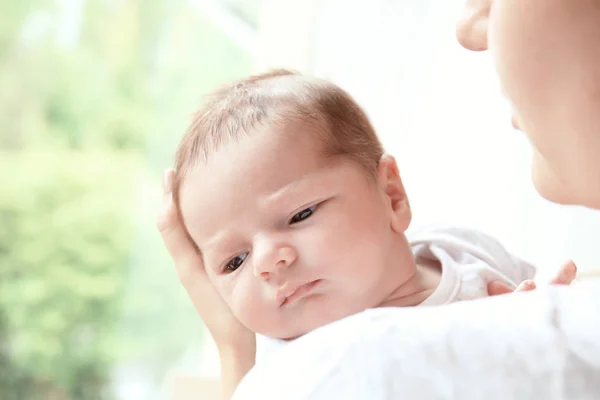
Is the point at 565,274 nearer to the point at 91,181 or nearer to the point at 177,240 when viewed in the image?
the point at 177,240

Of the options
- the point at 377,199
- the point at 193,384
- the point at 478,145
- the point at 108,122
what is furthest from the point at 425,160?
the point at 108,122

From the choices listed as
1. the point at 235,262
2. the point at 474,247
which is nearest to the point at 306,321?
the point at 235,262

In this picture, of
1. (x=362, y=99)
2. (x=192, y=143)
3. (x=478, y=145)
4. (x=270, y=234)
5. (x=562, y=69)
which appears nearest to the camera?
(x=562, y=69)

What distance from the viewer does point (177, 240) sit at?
3.82 ft

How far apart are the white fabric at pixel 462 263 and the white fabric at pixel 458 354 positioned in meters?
0.38

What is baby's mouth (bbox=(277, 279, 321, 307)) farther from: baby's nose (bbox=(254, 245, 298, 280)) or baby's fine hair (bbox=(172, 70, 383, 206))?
baby's fine hair (bbox=(172, 70, 383, 206))

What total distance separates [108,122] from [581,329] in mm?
2694

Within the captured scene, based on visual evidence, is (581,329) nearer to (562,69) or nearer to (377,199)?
(562,69)

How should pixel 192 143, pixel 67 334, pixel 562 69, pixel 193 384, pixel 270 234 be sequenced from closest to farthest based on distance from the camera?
pixel 562 69 → pixel 270 234 → pixel 192 143 → pixel 193 384 → pixel 67 334

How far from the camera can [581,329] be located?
1.95ft

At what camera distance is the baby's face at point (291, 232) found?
3.13 ft

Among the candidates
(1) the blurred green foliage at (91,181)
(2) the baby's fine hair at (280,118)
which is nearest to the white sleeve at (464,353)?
(2) the baby's fine hair at (280,118)

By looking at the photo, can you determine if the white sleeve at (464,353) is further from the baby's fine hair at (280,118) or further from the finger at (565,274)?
the baby's fine hair at (280,118)

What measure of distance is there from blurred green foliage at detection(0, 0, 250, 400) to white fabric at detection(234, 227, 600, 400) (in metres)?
2.46
